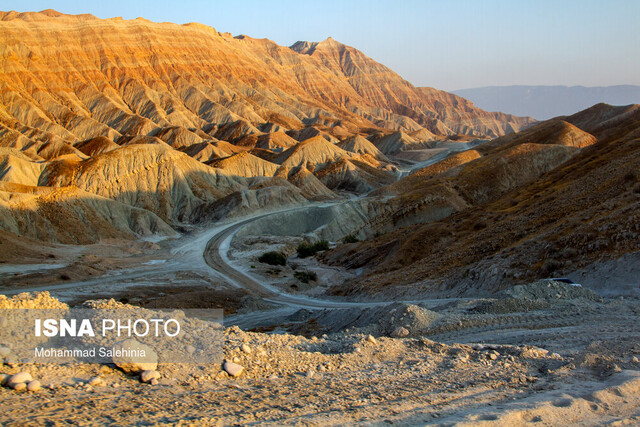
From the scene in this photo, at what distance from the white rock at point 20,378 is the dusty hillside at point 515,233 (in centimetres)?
1971

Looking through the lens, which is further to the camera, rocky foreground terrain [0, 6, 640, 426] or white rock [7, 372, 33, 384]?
rocky foreground terrain [0, 6, 640, 426]

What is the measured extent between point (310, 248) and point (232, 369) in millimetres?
41534

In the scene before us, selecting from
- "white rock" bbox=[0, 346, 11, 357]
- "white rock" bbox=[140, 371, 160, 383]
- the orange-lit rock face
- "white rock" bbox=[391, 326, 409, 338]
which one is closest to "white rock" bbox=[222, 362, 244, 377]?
"white rock" bbox=[140, 371, 160, 383]

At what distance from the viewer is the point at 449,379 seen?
9.49 meters

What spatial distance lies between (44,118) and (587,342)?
5278 inches

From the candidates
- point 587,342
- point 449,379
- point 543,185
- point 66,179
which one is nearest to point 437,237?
point 543,185

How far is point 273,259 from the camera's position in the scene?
45.5 metres

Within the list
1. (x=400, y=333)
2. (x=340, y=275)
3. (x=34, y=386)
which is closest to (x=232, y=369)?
(x=34, y=386)

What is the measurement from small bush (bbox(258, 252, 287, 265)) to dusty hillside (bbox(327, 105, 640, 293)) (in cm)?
422

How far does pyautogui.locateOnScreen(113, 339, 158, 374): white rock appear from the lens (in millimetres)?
8422

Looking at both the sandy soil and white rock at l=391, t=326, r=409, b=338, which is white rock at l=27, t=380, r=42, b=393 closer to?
the sandy soil

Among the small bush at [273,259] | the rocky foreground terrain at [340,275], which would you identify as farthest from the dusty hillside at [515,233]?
the small bush at [273,259]

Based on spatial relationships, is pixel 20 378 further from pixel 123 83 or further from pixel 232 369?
pixel 123 83

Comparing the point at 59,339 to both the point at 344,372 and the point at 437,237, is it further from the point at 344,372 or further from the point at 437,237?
the point at 437,237
